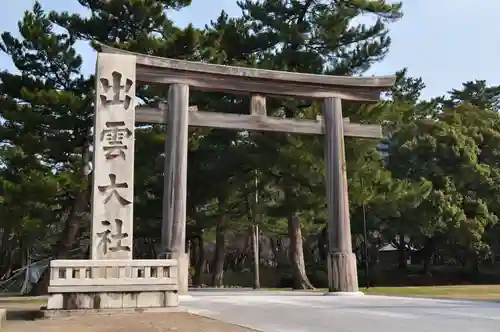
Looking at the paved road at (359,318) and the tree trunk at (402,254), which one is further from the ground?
the tree trunk at (402,254)

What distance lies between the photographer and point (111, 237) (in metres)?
10.1

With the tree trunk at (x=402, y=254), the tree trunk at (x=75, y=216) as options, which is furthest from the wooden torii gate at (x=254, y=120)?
the tree trunk at (x=402, y=254)

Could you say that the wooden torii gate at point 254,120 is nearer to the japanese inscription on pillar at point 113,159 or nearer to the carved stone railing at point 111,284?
the japanese inscription on pillar at point 113,159

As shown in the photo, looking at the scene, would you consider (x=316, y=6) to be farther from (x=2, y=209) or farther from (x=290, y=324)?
(x=290, y=324)

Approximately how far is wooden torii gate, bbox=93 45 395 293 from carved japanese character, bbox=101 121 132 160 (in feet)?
6.99

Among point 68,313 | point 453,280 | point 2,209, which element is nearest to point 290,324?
point 68,313

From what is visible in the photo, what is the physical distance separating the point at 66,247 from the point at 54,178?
387cm

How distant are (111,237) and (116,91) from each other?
2958 mm

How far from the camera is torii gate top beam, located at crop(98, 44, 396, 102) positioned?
13.5 m

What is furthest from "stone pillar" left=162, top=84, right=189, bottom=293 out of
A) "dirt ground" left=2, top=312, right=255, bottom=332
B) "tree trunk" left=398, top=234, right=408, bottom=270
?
"tree trunk" left=398, top=234, right=408, bottom=270

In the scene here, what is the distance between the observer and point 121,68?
36.6ft

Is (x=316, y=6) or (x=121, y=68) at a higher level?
(x=316, y=6)

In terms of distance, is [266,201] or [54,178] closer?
[54,178]

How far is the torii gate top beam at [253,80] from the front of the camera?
13.5 metres
